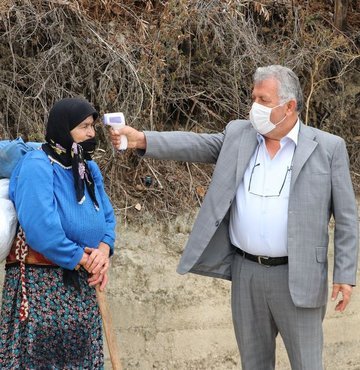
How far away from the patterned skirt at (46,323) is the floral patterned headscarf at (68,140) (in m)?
0.50

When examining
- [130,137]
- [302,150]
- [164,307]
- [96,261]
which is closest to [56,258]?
[96,261]

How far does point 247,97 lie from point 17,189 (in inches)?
119

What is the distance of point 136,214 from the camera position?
6.24 meters

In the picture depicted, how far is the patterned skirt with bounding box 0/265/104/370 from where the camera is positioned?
14.8 ft

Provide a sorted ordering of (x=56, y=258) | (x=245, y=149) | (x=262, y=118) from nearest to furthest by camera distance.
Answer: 1. (x=56, y=258)
2. (x=262, y=118)
3. (x=245, y=149)

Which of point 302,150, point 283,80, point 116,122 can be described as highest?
point 283,80

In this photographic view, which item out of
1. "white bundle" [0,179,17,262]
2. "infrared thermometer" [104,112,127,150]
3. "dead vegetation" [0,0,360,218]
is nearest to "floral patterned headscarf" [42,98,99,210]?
"infrared thermometer" [104,112,127,150]

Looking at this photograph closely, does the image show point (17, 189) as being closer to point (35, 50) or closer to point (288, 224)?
point (288, 224)

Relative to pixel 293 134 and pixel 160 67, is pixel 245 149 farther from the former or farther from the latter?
pixel 160 67

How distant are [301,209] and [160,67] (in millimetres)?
2404

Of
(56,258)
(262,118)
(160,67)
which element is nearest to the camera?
(56,258)

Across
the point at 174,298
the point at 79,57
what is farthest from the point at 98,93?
the point at 174,298

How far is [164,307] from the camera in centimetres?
612

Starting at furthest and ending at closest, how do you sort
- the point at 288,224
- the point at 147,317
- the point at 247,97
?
1. the point at 247,97
2. the point at 147,317
3. the point at 288,224
